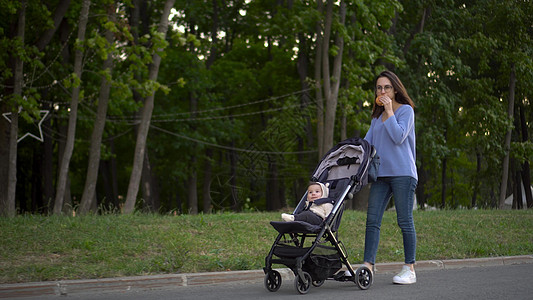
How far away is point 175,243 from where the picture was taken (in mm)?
9875

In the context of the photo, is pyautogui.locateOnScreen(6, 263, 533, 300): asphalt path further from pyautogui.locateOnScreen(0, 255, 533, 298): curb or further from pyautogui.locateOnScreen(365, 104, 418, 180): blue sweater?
pyautogui.locateOnScreen(365, 104, 418, 180): blue sweater

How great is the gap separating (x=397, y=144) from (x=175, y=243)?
13.2 feet

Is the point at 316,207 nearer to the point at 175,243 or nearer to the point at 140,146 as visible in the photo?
the point at 175,243

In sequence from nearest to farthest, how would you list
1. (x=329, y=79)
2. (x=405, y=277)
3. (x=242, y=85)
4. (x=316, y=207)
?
1. (x=316, y=207)
2. (x=405, y=277)
3. (x=329, y=79)
4. (x=242, y=85)

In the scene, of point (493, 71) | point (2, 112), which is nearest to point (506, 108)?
point (493, 71)

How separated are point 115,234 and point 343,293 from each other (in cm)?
456

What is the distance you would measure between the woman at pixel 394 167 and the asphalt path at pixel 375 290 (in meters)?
0.40

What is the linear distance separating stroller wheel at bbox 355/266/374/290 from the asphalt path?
0.07 m

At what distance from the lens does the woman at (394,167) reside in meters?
7.26

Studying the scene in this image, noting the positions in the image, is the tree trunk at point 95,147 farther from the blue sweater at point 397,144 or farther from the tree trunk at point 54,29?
the blue sweater at point 397,144

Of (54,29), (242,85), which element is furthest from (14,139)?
(242,85)

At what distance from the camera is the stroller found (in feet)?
22.6

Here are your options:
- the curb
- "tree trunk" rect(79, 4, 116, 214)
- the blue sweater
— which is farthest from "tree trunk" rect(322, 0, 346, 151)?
the blue sweater

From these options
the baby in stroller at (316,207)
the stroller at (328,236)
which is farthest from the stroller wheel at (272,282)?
the baby in stroller at (316,207)
